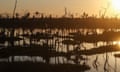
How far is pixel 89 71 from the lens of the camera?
19.7m

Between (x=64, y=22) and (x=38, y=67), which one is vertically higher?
(x=64, y=22)

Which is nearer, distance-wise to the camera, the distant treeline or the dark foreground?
the dark foreground

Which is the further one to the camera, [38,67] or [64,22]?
[64,22]

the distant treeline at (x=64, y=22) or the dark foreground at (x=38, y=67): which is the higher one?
the distant treeline at (x=64, y=22)

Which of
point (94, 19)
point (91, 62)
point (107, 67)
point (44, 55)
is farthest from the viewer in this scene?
point (94, 19)

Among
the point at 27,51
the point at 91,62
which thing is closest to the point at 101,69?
the point at 91,62

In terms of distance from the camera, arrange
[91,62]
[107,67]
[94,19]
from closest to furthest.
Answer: [107,67], [91,62], [94,19]

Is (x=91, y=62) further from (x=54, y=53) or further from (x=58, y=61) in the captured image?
(x=54, y=53)

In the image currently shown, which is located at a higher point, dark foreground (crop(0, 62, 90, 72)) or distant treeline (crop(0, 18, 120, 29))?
distant treeline (crop(0, 18, 120, 29))

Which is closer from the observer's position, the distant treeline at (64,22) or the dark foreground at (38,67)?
the dark foreground at (38,67)

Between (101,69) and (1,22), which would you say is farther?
(1,22)

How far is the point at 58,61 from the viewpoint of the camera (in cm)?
2227

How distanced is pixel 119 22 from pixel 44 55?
3204 centimetres

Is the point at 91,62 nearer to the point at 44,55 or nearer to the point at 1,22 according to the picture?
the point at 44,55
